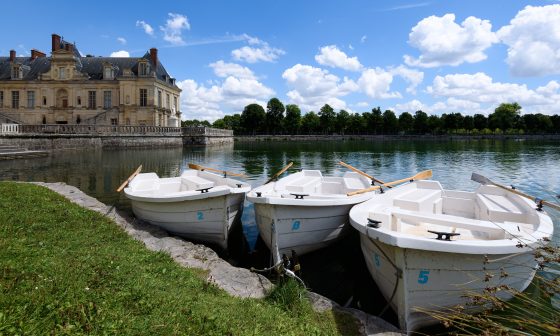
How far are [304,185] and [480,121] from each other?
120m

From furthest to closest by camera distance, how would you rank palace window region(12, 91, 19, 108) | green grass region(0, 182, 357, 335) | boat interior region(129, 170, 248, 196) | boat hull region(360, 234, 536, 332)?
palace window region(12, 91, 19, 108) → boat interior region(129, 170, 248, 196) → boat hull region(360, 234, 536, 332) → green grass region(0, 182, 357, 335)

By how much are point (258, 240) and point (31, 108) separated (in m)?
65.3

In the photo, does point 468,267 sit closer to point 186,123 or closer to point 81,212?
point 81,212

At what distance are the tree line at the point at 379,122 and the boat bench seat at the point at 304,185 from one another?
92.3 meters

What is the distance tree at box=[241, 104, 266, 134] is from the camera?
10250cm

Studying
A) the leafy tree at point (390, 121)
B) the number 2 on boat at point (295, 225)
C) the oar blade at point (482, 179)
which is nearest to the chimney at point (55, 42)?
the number 2 on boat at point (295, 225)

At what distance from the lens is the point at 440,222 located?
648 cm

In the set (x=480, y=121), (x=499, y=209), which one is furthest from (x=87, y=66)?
(x=480, y=121)

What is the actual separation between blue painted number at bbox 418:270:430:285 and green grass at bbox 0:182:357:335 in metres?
1.15

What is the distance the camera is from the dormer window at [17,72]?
5788 cm

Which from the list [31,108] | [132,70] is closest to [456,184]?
[132,70]

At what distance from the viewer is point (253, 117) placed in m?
103

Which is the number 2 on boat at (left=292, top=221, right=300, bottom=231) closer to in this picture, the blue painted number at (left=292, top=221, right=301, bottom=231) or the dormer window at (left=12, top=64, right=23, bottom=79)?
the blue painted number at (left=292, top=221, right=301, bottom=231)

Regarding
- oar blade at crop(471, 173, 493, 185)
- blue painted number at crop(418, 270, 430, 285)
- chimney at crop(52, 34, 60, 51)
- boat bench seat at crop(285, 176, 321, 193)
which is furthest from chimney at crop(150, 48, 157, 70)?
blue painted number at crop(418, 270, 430, 285)
